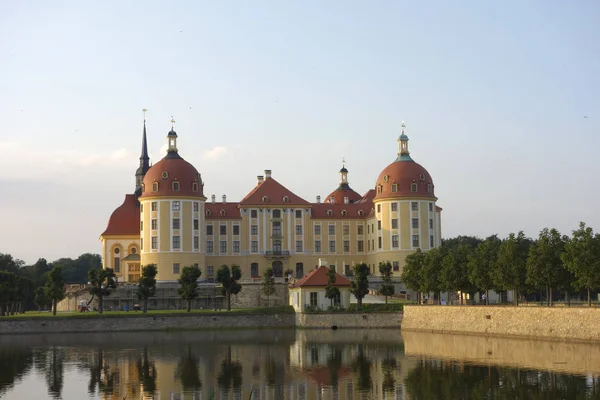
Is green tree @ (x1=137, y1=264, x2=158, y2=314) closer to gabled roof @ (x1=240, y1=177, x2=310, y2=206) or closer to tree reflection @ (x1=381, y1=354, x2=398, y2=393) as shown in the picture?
gabled roof @ (x1=240, y1=177, x2=310, y2=206)

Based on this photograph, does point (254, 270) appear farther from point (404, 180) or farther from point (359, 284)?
point (359, 284)

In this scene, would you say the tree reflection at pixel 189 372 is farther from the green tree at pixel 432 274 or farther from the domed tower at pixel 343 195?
the domed tower at pixel 343 195

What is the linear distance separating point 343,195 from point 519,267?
4972cm

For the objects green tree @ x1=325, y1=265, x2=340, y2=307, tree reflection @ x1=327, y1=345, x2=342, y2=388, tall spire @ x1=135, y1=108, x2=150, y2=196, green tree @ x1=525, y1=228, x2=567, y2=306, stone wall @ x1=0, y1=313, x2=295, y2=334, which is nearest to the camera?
tree reflection @ x1=327, y1=345, x2=342, y2=388

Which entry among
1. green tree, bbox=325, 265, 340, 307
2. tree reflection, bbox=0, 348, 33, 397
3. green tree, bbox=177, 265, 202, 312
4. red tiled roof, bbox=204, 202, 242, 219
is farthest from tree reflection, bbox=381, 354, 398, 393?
red tiled roof, bbox=204, 202, 242, 219

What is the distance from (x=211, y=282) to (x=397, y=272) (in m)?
17.0

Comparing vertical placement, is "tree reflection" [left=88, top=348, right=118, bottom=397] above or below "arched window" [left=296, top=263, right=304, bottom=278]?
below

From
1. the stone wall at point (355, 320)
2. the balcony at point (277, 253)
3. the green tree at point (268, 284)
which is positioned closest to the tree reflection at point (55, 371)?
the stone wall at point (355, 320)

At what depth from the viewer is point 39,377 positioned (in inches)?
1576

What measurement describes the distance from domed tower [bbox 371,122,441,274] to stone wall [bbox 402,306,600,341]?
913 inches

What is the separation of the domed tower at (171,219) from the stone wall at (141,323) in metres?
17.6

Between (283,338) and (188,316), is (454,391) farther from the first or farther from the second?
(188,316)

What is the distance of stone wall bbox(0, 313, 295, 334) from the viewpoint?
63.7 m

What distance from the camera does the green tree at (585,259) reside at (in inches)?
1838
